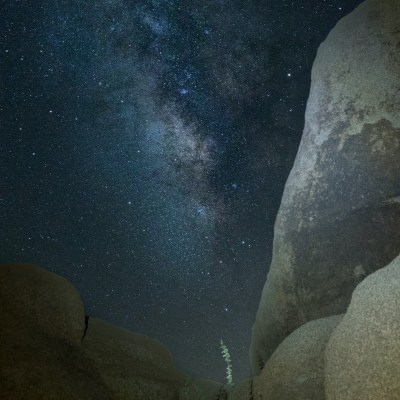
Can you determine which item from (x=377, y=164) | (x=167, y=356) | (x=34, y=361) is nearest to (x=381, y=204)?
(x=377, y=164)

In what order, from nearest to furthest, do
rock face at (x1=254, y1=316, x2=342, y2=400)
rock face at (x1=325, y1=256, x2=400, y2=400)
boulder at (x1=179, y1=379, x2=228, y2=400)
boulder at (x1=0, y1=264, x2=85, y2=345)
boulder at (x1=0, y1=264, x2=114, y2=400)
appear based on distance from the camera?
rock face at (x1=325, y1=256, x2=400, y2=400)
boulder at (x1=0, y1=264, x2=114, y2=400)
rock face at (x1=254, y1=316, x2=342, y2=400)
boulder at (x1=0, y1=264, x2=85, y2=345)
boulder at (x1=179, y1=379, x2=228, y2=400)

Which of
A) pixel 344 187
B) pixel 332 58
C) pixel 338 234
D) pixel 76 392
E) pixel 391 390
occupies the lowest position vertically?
pixel 391 390

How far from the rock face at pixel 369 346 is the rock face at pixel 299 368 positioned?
0.75m

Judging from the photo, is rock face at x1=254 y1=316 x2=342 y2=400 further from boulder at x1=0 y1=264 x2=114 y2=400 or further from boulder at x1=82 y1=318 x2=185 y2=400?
boulder at x1=0 y1=264 x2=114 y2=400

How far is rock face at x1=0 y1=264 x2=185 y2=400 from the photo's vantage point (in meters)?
4.46

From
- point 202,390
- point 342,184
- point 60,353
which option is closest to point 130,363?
point 202,390

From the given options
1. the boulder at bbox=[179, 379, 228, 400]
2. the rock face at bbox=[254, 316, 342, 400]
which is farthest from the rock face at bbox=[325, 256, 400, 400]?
the boulder at bbox=[179, 379, 228, 400]

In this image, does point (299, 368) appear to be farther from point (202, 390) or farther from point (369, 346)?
point (202, 390)

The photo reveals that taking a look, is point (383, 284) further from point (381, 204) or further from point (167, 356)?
point (167, 356)

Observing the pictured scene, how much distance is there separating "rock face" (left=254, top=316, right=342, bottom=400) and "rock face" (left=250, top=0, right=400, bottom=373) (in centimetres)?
119

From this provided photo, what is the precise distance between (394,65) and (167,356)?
681 cm

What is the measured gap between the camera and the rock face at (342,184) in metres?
6.12

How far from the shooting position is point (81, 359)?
5.50 metres

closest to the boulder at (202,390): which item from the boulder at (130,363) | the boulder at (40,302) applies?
the boulder at (130,363)
